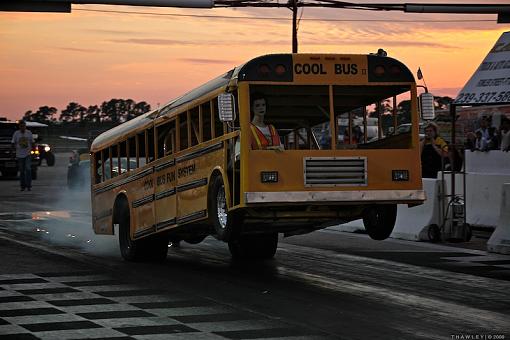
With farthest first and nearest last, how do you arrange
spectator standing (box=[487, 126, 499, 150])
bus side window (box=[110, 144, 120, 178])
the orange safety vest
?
spectator standing (box=[487, 126, 499, 150]), bus side window (box=[110, 144, 120, 178]), the orange safety vest

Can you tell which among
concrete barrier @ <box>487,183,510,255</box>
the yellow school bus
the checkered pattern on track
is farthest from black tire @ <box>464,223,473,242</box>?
the checkered pattern on track

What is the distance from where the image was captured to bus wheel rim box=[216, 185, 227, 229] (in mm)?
12719

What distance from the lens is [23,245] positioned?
56.5 feet

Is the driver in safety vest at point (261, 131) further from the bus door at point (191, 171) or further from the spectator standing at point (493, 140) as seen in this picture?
the spectator standing at point (493, 140)

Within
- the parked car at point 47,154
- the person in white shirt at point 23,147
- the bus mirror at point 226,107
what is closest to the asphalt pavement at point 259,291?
the bus mirror at point 226,107

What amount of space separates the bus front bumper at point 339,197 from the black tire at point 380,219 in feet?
1.43

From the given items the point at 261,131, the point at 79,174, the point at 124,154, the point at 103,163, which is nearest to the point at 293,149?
the point at 261,131

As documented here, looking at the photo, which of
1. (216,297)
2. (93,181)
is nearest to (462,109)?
(93,181)

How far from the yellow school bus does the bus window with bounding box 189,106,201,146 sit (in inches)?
0.6

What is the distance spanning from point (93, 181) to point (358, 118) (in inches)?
230

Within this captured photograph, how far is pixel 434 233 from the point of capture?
18.1 m

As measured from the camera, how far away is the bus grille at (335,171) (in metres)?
12.4

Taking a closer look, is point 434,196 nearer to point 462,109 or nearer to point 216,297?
point 216,297

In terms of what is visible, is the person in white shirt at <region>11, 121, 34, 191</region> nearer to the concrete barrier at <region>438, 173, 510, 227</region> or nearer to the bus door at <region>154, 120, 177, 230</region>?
the concrete barrier at <region>438, 173, 510, 227</region>
